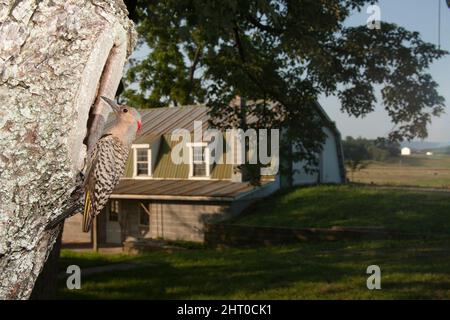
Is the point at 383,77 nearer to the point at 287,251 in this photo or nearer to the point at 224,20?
the point at 224,20

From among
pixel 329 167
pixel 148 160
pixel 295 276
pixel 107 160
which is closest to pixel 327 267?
pixel 295 276

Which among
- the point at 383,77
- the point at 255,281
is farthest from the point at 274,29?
the point at 255,281

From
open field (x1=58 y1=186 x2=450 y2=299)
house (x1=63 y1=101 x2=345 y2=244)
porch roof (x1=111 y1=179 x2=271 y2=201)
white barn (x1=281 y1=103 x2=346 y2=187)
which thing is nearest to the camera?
open field (x1=58 y1=186 x2=450 y2=299)

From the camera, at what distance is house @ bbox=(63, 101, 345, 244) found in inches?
949

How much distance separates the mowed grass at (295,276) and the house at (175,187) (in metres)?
6.82

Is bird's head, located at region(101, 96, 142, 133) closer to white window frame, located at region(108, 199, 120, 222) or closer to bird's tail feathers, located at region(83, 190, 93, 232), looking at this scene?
bird's tail feathers, located at region(83, 190, 93, 232)

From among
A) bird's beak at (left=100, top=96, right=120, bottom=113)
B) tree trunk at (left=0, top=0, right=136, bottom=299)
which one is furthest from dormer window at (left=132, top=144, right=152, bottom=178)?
bird's beak at (left=100, top=96, right=120, bottom=113)

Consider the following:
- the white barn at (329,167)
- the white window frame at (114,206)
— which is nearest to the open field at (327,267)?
the white barn at (329,167)

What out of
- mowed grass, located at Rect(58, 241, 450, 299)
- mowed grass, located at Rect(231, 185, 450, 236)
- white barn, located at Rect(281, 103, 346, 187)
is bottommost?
mowed grass, located at Rect(58, 241, 450, 299)

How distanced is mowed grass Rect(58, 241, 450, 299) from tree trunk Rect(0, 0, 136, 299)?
31.1 feet

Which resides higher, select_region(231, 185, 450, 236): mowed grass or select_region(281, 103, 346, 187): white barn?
select_region(281, 103, 346, 187): white barn

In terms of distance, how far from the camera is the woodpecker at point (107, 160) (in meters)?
1.28
